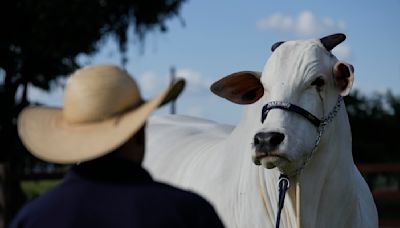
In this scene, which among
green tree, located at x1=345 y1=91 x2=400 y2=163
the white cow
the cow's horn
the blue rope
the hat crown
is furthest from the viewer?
green tree, located at x1=345 y1=91 x2=400 y2=163

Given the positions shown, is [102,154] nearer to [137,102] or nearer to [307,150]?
[137,102]

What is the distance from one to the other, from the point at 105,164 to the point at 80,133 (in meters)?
0.11

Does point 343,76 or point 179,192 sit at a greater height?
point 343,76

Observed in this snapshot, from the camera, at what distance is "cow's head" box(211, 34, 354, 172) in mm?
4062

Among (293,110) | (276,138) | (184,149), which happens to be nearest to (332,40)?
(293,110)

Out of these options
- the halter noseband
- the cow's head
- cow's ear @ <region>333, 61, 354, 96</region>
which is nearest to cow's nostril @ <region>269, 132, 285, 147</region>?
the cow's head

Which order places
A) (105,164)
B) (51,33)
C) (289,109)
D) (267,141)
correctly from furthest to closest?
(51,33) < (289,109) < (267,141) < (105,164)

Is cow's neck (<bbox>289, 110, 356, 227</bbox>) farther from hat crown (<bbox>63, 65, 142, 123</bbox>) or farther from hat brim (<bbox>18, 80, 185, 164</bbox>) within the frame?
hat crown (<bbox>63, 65, 142, 123</bbox>)

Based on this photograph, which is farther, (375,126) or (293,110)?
(375,126)

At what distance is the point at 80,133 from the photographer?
7.52 ft

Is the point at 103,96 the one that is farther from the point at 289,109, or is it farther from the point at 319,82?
the point at 319,82

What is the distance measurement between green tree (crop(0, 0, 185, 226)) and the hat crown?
17840 millimetres

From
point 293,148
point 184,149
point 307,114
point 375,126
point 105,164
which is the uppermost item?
point 105,164

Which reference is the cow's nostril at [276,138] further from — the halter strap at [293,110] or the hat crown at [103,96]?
the hat crown at [103,96]
